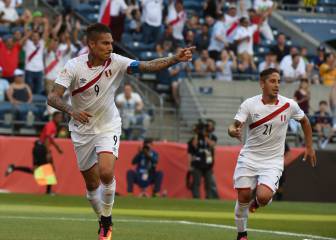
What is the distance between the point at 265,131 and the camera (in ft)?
48.4

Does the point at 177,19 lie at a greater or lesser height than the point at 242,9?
lesser

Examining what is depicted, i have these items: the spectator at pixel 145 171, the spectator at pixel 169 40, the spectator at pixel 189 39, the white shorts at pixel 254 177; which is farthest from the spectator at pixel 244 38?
the white shorts at pixel 254 177

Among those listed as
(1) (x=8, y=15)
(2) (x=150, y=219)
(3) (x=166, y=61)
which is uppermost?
(1) (x=8, y=15)

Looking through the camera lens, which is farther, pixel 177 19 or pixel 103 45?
pixel 177 19

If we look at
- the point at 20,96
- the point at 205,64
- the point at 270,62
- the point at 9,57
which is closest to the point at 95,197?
the point at 20,96

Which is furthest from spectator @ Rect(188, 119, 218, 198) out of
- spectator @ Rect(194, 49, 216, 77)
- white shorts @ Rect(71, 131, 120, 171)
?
white shorts @ Rect(71, 131, 120, 171)

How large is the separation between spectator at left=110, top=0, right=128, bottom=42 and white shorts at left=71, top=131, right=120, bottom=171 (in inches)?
704

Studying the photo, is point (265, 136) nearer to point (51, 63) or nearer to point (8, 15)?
point (51, 63)

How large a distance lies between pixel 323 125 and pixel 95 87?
19.6m

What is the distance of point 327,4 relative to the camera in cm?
4056

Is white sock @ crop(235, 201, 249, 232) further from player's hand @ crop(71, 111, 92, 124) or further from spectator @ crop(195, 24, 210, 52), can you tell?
spectator @ crop(195, 24, 210, 52)

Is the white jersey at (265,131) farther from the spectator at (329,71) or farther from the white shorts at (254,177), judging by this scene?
the spectator at (329,71)

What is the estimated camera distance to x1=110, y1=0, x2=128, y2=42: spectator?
3175cm

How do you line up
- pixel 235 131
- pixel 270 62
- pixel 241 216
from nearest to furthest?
pixel 235 131 < pixel 241 216 < pixel 270 62
